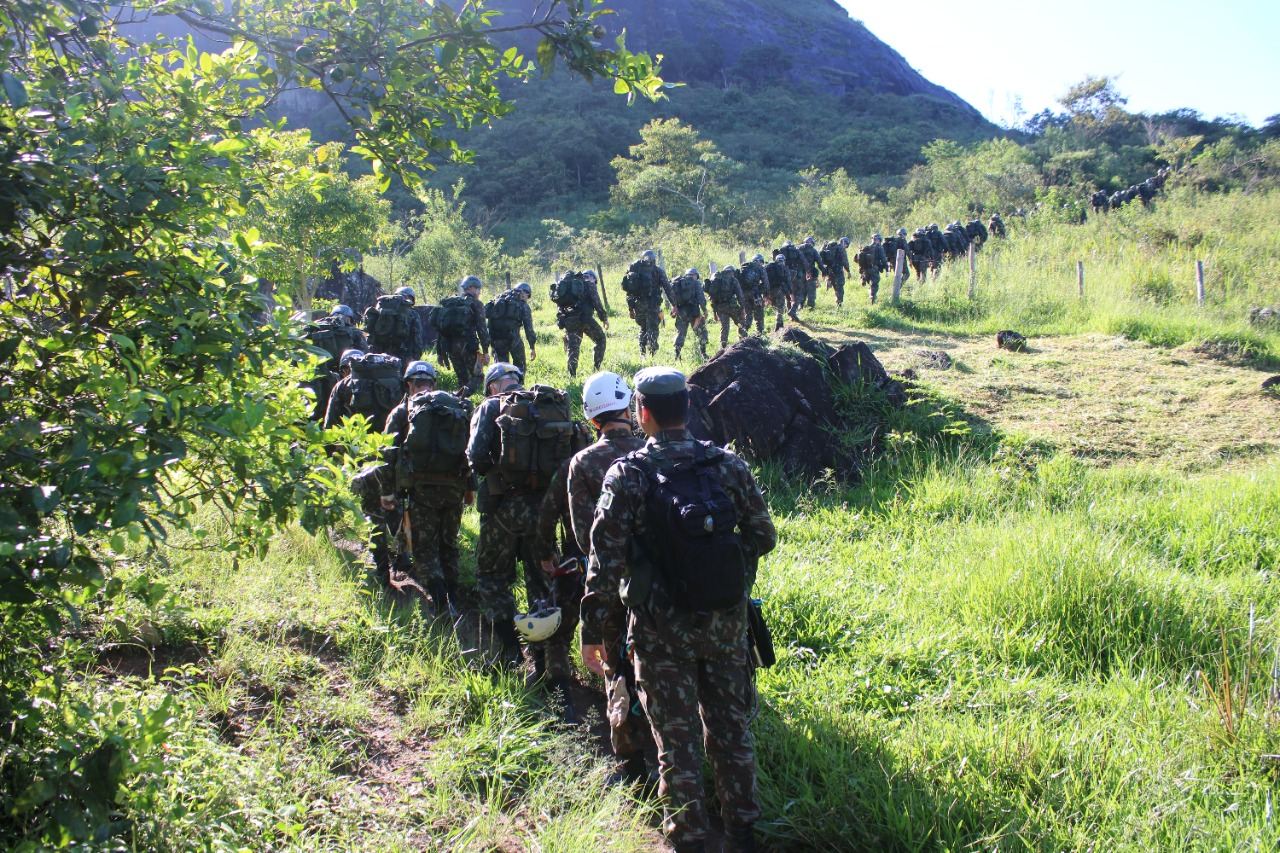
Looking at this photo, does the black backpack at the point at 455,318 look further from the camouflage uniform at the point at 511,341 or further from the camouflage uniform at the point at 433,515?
the camouflage uniform at the point at 433,515

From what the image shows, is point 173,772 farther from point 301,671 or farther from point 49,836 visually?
point 301,671

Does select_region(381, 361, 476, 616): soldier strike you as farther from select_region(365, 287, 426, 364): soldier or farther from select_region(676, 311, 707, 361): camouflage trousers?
select_region(676, 311, 707, 361): camouflage trousers

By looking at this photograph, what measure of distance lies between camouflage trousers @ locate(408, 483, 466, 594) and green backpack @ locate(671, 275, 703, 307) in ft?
25.6

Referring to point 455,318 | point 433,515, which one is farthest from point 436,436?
point 455,318

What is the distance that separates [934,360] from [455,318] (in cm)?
625

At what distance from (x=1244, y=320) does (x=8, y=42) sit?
51.2 feet

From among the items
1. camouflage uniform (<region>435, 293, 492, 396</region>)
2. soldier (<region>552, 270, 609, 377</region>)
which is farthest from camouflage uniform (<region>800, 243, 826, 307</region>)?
camouflage uniform (<region>435, 293, 492, 396</region>)

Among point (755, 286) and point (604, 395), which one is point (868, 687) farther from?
point (755, 286)

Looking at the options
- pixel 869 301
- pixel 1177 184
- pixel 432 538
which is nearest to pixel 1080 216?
pixel 1177 184

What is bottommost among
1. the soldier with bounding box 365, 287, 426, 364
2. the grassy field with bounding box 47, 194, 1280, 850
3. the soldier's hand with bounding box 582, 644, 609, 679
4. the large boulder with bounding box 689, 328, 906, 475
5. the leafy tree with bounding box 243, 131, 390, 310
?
the grassy field with bounding box 47, 194, 1280, 850

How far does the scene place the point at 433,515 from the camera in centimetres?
554

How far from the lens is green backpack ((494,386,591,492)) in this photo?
4.35 m

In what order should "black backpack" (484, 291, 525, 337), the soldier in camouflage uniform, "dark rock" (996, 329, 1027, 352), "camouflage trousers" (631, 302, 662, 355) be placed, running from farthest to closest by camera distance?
1. "camouflage trousers" (631, 302, 662, 355)
2. "dark rock" (996, 329, 1027, 352)
3. "black backpack" (484, 291, 525, 337)
4. the soldier in camouflage uniform

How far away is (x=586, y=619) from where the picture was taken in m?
3.16
